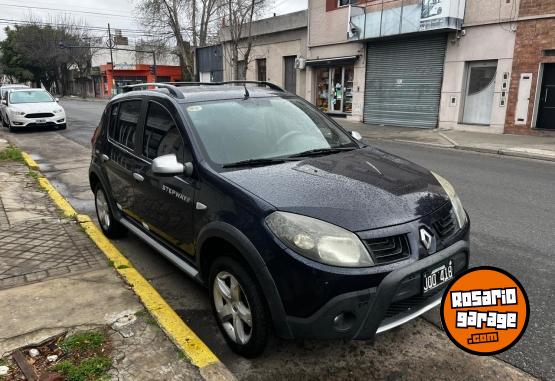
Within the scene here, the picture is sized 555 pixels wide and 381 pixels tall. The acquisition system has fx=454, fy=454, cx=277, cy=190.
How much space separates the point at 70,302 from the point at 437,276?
277 cm

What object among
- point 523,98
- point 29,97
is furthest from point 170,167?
point 29,97

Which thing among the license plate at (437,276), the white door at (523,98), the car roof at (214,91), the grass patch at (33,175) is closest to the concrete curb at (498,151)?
the white door at (523,98)

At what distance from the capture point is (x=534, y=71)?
47.6ft

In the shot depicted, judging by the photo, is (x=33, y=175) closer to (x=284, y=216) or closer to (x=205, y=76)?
(x=284, y=216)

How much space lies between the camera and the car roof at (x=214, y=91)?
377cm

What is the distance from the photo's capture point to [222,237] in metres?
2.81

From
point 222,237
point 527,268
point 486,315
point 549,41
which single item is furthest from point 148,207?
point 549,41

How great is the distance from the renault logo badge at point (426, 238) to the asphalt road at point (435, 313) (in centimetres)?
83

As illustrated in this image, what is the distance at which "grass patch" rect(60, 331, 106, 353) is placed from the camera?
116 inches

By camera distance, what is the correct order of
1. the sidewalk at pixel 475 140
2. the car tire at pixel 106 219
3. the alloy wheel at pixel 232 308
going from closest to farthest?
the alloy wheel at pixel 232 308
the car tire at pixel 106 219
the sidewalk at pixel 475 140

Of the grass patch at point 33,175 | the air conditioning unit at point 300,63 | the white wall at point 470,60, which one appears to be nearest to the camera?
the grass patch at point 33,175

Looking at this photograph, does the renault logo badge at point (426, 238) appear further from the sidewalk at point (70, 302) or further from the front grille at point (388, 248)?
the sidewalk at point (70, 302)

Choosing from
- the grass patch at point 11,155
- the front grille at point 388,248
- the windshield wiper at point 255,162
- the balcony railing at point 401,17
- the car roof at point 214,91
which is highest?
the balcony railing at point 401,17

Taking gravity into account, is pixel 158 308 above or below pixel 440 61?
below
